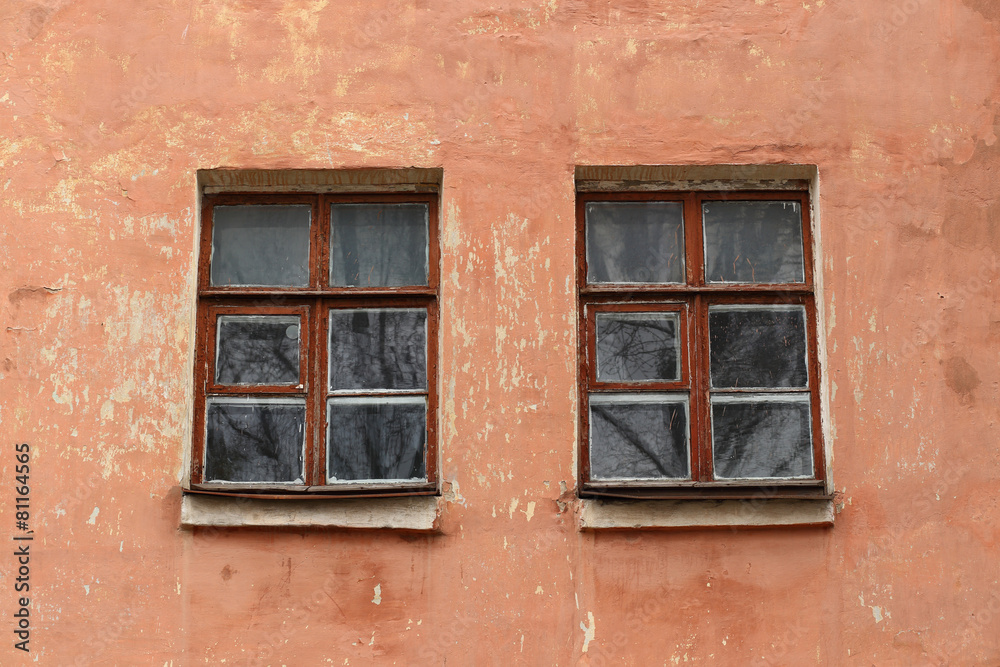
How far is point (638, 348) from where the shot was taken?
512 centimetres

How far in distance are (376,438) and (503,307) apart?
0.86 metres

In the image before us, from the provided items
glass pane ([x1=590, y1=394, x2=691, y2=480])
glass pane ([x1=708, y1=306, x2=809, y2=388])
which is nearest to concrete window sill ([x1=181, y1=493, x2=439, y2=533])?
glass pane ([x1=590, y1=394, x2=691, y2=480])

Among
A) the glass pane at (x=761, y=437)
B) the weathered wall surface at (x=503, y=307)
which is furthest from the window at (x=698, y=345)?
the weathered wall surface at (x=503, y=307)

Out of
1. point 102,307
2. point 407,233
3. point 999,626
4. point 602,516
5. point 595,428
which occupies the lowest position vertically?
point 999,626

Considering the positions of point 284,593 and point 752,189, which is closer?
point 284,593

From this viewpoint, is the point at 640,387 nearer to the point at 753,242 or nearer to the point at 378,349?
the point at 753,242

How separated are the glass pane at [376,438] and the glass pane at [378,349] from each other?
9cm

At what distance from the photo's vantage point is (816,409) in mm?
5039

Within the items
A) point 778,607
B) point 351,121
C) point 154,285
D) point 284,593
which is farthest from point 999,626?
point 154,285

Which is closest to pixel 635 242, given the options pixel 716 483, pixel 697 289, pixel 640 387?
pixel 697 289

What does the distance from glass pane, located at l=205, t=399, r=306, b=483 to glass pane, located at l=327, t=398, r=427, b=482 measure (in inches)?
6.5

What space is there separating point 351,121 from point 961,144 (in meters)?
2.94

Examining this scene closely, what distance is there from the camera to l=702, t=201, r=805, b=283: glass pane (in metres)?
5.20

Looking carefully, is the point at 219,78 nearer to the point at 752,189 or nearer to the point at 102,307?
the point at 102,307
